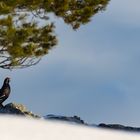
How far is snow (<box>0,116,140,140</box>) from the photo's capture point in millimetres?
2012

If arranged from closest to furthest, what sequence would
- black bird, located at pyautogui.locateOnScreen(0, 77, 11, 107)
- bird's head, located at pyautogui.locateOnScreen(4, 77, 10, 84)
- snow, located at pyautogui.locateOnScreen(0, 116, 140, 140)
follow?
snow, located at pyautogui.locateOnScreen(0, 116, 140, 140), black bird, located at pyautogui.locateOnScreen(0, 77, 11, 107), bird's head, located at pyautogui.locateOnScreen(4, 77, 10, 84)

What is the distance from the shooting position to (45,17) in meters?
16.0

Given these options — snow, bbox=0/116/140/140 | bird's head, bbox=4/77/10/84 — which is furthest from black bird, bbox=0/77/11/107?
snow, bbox=0/116/140/140

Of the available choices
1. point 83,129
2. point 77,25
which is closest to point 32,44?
point 77,25

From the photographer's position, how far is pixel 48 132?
6.82ft

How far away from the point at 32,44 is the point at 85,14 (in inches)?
77.0

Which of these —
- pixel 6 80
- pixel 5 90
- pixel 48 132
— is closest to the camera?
pixel 48 132

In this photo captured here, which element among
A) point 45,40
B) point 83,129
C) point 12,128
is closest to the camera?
point 12,128

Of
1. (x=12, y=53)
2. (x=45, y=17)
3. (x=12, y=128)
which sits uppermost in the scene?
(x=45, y=17)

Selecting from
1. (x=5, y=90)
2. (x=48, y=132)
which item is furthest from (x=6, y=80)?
(x=48, y=132)

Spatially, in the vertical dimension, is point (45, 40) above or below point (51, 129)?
above

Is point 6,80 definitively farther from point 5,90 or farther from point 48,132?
point 48,132

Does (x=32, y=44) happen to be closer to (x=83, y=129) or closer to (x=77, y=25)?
(x=77, y=25)

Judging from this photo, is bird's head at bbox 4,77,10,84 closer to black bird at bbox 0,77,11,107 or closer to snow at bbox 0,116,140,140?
black bird at bbox 0,77,11,107
